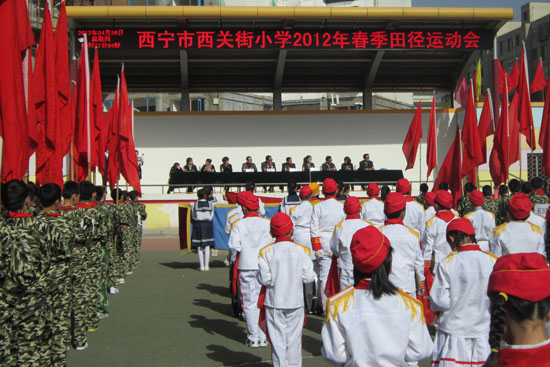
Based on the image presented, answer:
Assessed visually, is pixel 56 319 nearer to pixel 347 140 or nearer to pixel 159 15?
pixel 159 15

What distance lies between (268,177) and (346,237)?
52.7ft

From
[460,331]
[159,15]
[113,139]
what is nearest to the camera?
[460,331]

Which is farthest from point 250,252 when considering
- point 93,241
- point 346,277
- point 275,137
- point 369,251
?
point 275,137

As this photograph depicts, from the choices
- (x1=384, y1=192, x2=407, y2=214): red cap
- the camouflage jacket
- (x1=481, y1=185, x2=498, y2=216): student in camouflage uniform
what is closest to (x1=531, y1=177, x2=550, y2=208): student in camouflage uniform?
(x1=481, y1=185, x2=498, y2=216): student in camouflage uniform

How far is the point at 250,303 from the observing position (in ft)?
26.0

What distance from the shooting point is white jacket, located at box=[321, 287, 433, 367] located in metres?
3.57

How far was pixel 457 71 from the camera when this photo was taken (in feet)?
99.6

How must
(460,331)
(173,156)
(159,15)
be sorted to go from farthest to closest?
(173,156) < (159,15) < (460,331)

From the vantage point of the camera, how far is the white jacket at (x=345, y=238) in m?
7.34

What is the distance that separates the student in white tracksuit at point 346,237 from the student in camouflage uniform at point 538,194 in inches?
163

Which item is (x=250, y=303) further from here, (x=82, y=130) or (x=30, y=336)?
(x=82, y=130)

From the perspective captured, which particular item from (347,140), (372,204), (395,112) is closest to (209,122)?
(347,140)

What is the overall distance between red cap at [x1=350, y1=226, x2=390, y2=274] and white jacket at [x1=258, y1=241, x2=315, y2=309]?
2.29 meters

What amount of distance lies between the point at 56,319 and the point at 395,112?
2531 centimetres
